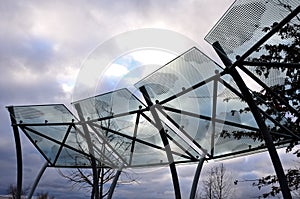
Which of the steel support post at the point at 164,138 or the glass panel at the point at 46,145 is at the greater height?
the glass panel at the point at 46,145

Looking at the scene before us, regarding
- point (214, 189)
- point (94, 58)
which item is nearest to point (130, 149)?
point (94, 58)

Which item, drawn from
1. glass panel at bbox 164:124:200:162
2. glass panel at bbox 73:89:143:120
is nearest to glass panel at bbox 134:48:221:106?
glass panel at bbox 73:89:143:120

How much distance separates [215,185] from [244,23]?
22.8 metres

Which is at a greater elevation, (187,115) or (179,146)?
(179,146)

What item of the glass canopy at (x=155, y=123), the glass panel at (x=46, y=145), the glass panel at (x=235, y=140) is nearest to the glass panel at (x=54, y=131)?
the glass canopy at (x=155, y=123)

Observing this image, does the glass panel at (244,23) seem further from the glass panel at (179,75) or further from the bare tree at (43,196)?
the bare tree at (43,196)

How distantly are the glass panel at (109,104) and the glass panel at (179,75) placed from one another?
1.87 feet

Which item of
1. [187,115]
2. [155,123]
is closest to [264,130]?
[187,115]

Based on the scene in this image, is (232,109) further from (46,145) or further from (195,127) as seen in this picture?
(46,145)

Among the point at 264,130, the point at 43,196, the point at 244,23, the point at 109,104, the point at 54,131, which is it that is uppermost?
the point at 43,196

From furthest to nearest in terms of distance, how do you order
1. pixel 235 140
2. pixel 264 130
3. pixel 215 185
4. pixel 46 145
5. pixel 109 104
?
pixel 215 185 → pixel 46 145 → pixel 235 140 → pixel 109 104 → pixel 264 130

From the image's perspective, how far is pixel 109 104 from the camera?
8297mm

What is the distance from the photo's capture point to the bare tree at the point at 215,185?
2532cm

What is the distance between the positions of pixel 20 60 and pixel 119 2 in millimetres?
5878
